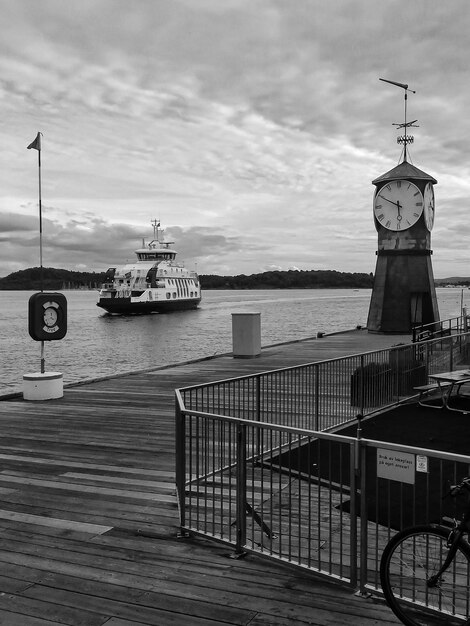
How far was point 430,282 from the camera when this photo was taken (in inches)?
1150

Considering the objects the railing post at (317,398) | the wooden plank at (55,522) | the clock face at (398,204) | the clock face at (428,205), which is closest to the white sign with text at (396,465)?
the wooden plank at (55,522)

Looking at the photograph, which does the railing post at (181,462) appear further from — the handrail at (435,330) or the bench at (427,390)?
the handrail at (435,330)

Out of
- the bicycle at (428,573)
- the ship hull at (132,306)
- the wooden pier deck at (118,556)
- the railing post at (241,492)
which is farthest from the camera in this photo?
the ship hull at (132,306)

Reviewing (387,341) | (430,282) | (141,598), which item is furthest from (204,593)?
(430,282)

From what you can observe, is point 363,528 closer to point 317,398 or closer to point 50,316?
point 317,398

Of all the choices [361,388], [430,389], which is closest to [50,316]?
[361,388]

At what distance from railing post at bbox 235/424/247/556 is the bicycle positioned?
139 cm

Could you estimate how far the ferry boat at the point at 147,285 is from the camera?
315 feet

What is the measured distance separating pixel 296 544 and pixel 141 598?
5.09 ft

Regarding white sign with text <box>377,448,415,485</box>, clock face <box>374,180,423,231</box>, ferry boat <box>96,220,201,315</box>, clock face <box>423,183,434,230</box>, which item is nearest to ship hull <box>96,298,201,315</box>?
ferry boat <box>96,220,201,315</box>

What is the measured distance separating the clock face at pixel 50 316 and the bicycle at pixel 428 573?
399 inches

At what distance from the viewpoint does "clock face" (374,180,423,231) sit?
28406 mm

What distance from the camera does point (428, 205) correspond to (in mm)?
29078

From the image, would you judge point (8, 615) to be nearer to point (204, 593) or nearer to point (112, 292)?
point (204, 593)
